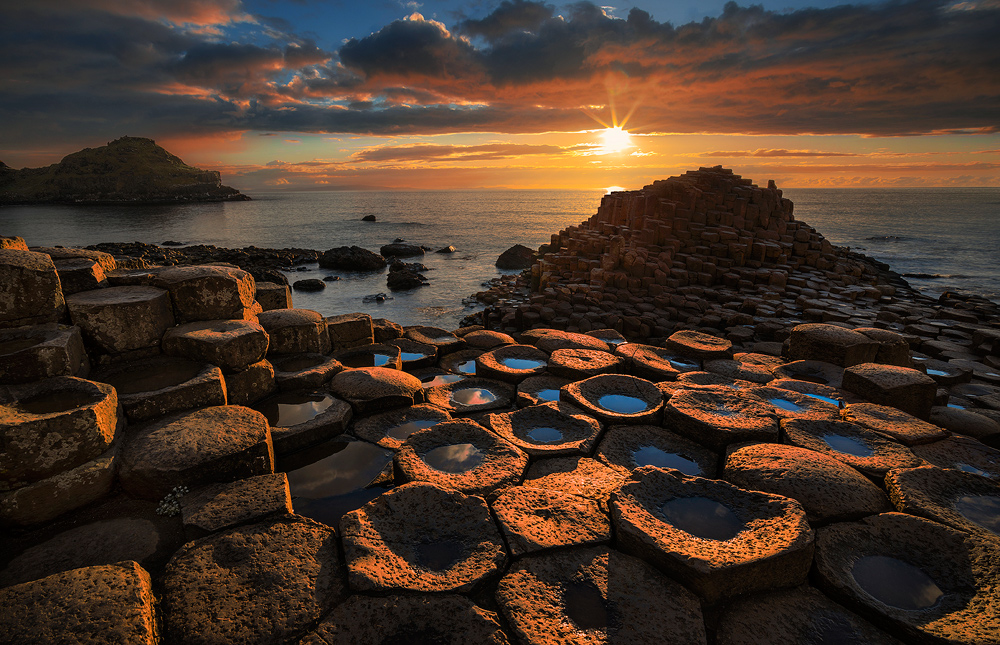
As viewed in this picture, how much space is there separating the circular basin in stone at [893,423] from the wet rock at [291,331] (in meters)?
7.23

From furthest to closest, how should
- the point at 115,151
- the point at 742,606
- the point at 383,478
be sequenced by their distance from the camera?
the point at 115,151
the point at 383,478
the point at 742,606

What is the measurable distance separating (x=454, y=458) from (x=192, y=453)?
7.68 feet

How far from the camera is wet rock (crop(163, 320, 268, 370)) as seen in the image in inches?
195

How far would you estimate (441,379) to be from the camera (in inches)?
277

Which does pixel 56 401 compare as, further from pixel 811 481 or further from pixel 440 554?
pixel 811 481

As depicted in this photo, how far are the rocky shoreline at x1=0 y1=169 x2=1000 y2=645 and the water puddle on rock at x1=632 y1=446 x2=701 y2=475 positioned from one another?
1.1 inches

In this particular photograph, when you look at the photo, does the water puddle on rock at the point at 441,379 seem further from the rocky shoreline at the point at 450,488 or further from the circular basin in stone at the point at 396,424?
the circular basin in stone at the point at 396,424

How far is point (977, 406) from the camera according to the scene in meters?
6.83

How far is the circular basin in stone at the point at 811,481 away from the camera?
3.43m

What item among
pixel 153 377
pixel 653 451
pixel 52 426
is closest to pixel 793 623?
pixel 653 451

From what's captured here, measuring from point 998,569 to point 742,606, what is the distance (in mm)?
1851

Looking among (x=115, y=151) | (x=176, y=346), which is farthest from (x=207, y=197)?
(x=176, y=346)

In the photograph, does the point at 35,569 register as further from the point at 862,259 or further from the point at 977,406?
the point at 862,259

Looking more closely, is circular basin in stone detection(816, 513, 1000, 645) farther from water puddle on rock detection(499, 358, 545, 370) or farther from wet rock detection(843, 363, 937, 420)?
water puddle on rock detection(499, 358, 545, 370)
